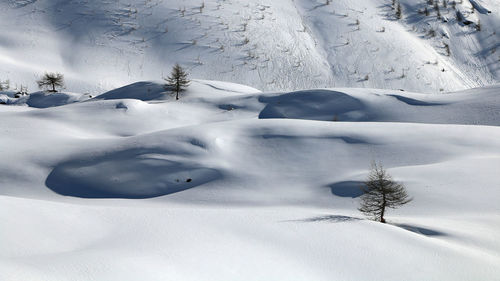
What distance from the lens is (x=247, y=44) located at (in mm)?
24172

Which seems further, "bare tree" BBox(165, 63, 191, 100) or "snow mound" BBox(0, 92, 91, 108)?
"snow mound" BBox(0, 92, 91, 108)

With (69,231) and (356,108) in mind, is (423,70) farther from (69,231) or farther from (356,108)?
(69,231)

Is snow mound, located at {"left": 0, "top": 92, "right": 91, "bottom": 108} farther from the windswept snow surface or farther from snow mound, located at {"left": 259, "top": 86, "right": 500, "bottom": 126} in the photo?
snow mound, located at {"left": 259, "top": 86, "right": 500, "bottom": 126}

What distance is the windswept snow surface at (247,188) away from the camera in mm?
5027

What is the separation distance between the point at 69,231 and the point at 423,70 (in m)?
22.1

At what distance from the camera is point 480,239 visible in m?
6.38

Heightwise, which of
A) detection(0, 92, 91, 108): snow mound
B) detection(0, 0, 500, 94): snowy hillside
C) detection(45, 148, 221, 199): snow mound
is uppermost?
detection(0, 0, 500, 94): snowy hillside

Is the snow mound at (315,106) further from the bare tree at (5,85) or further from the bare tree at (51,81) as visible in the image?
the bare tree at (5,85)

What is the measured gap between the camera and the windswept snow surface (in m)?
5.03

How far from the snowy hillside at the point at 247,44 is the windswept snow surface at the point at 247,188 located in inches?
192

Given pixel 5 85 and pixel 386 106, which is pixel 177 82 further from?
pixel 5 85

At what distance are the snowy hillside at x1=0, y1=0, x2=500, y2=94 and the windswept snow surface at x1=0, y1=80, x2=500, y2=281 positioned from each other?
489 cm

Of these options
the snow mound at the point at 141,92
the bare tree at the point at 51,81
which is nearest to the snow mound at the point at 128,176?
the snow mound at the point at 141,92

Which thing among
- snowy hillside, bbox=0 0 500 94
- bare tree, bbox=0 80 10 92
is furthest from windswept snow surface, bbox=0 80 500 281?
snowy hillside, bbox=0 0 500 94
